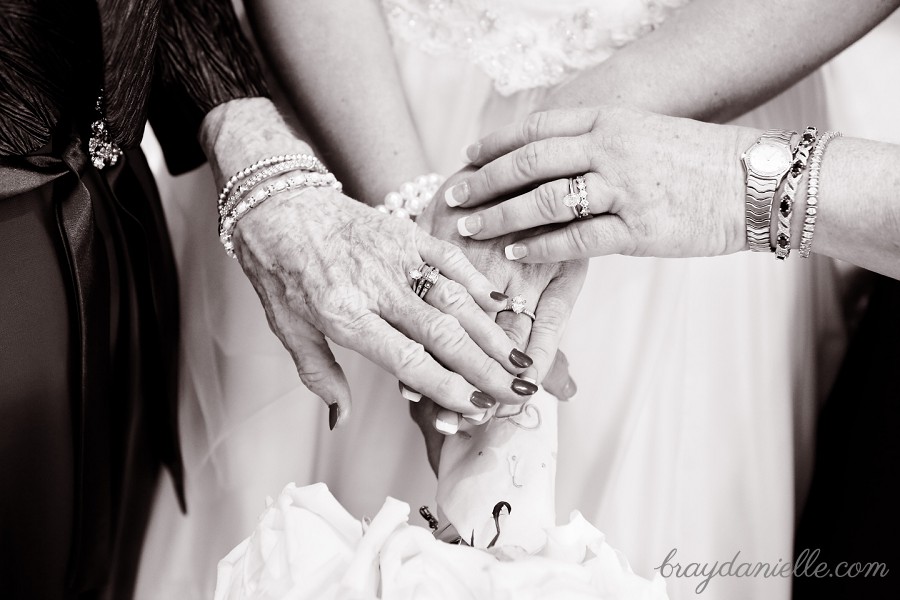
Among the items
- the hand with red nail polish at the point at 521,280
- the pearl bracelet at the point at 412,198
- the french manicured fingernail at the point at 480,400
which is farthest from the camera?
the pearl bracelet at the point at 412,198

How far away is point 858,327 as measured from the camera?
105cm

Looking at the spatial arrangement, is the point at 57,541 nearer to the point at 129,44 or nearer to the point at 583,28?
the point at 129,44

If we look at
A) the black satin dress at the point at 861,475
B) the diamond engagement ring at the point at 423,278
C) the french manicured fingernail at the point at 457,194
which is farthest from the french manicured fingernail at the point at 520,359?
the black satin dress at the point at 861,475

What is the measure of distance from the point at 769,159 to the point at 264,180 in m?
0.60

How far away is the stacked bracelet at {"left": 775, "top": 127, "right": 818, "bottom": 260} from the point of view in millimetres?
783

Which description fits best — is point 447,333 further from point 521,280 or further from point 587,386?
point 587,386

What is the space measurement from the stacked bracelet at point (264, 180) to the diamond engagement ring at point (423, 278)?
0.59 feet

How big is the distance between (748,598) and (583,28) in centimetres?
82

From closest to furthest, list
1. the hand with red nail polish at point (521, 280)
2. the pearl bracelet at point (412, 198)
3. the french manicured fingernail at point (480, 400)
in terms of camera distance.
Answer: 1. the french manicured fingernail at point (480, 400)
2. the hand with red nail polish at point (521, 280)
3. the pearl bracelet at point (412, 198)

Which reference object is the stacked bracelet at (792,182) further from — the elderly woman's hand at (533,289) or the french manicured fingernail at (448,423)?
the french manicured fingernail at (448,423)

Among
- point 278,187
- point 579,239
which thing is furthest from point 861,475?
point 278,187

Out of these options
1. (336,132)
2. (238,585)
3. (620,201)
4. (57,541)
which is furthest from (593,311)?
(57,541)

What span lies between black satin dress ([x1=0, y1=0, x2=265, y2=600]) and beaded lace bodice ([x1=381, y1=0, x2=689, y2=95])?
36 centimetres

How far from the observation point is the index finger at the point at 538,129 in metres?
0.87
